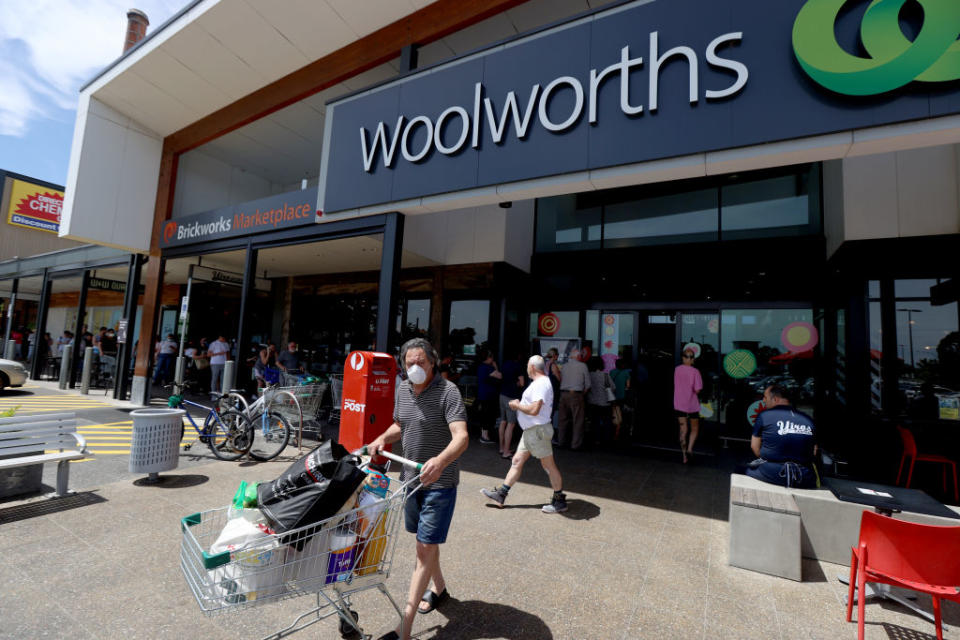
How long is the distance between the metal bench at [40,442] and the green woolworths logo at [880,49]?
27.1 ft

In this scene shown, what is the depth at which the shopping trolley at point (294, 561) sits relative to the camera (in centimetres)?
190

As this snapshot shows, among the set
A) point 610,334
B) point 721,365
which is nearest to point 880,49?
point 721,365

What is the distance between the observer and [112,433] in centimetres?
787

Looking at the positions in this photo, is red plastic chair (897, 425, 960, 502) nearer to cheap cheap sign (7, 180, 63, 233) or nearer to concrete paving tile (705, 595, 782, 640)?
concrete paving tile (705, 595, 782, 640)

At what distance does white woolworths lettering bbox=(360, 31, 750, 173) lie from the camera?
14.8 feet

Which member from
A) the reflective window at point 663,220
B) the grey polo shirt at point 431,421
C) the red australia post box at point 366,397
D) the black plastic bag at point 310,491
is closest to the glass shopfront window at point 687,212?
the reflective window at point 663,220

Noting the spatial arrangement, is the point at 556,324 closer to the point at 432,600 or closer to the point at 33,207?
the point at 432,600

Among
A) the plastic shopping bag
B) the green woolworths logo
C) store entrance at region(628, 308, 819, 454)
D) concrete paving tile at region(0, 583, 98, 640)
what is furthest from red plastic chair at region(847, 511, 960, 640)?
store entrance at region(628, 308, 819, 454)

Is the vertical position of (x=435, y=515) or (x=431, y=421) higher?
(x=431, y=421)

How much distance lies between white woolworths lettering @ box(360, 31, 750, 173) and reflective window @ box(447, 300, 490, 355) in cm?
437

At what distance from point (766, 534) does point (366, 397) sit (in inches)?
179

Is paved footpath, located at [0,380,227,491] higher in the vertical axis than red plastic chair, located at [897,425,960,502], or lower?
lower

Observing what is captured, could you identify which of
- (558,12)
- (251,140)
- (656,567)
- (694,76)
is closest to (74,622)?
(656,567)

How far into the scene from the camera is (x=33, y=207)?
26438 mm
